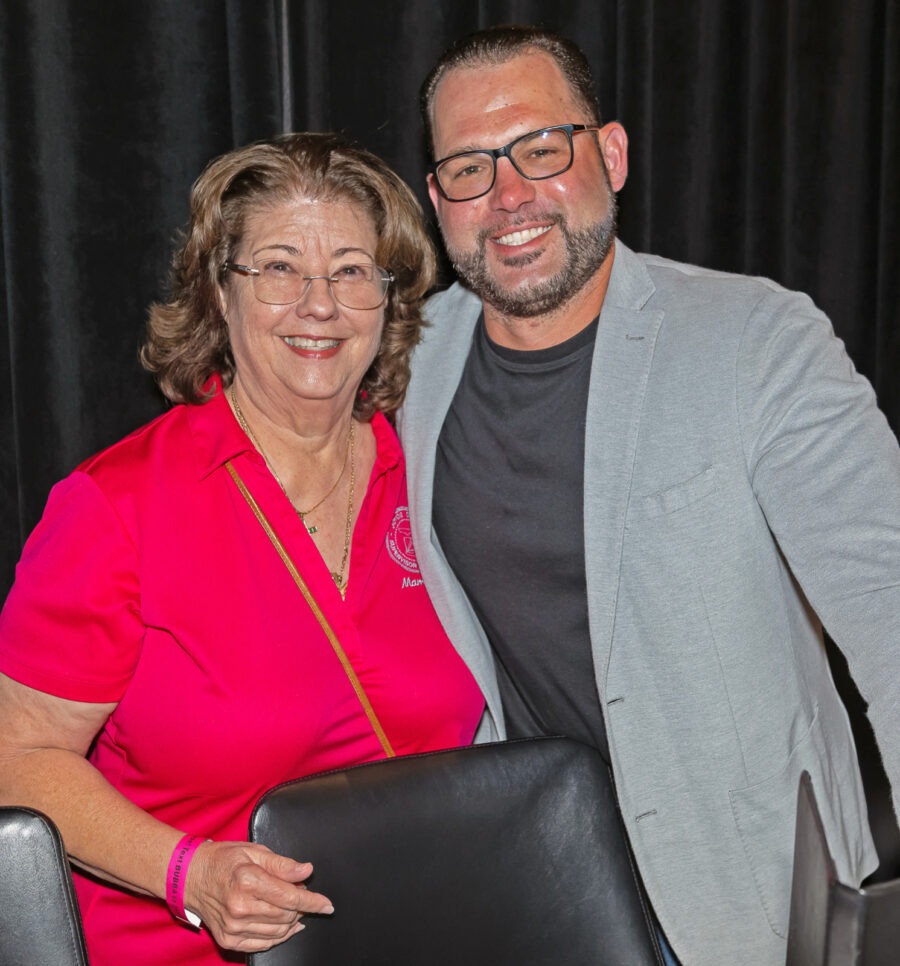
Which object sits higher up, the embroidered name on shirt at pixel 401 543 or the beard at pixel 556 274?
the beard at pixel 556 274

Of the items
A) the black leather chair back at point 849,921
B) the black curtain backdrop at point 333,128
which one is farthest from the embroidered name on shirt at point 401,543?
the black leather chair back at point 849,921

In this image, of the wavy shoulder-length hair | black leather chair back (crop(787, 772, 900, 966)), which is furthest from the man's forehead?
black leather chair back (crop(787, 772, 900, 966))

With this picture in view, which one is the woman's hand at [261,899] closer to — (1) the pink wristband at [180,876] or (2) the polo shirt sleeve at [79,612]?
(1) the pink wristband at [180,876]

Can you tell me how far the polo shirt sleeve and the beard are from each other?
72cm

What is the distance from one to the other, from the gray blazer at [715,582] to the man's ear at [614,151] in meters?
0.32

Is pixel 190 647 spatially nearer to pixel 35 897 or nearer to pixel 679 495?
pixel 35 897

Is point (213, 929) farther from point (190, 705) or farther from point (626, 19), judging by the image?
point (626, 19)

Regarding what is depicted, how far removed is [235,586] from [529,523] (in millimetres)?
474

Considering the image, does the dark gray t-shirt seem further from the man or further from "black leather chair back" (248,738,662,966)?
"black leather chair back" (248,738,662,966)

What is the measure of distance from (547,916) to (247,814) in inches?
19.3

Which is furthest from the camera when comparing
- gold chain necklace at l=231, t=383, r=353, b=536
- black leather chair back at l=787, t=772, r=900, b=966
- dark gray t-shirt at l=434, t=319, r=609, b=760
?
gold chain necklace at l=231, t=383, r=353, b=536

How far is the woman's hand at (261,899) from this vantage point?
4.49 feet

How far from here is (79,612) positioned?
1.59 meters

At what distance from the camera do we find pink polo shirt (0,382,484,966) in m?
1.61
